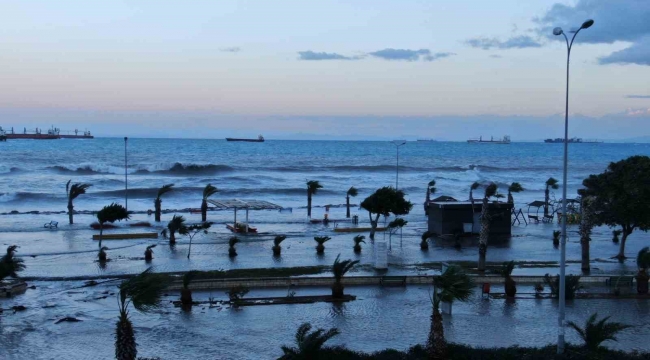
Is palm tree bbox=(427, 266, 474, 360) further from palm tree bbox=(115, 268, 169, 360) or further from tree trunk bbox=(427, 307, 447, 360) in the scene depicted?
palm tree bbox=(115, 268, 169, 360)

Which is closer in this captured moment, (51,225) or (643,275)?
(643,275)

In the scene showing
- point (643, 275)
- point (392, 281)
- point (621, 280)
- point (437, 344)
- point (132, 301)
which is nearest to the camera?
point (132, 301)

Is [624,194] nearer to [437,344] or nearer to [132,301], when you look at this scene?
[437,344]

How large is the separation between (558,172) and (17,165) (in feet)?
281

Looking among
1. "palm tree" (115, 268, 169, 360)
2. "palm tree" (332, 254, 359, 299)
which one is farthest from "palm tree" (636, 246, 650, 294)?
"palm tree" (115, 268, 169, 360)

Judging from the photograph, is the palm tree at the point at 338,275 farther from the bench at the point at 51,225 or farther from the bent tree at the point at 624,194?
the bench at the point at 51,225

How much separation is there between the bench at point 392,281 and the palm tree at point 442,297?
831cm

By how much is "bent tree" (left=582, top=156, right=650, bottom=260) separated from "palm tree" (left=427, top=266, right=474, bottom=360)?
642 inches

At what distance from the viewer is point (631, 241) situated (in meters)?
36.6

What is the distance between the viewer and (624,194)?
28109mm

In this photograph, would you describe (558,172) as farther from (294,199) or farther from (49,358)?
(49,358)

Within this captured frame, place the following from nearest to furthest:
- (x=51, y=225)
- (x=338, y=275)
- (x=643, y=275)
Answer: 1. (x=338, y=275)
2. (x=643, y=275)
3. (x=51, y=225)

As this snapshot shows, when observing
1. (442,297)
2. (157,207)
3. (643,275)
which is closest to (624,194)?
(643,275)

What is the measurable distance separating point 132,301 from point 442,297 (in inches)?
249
